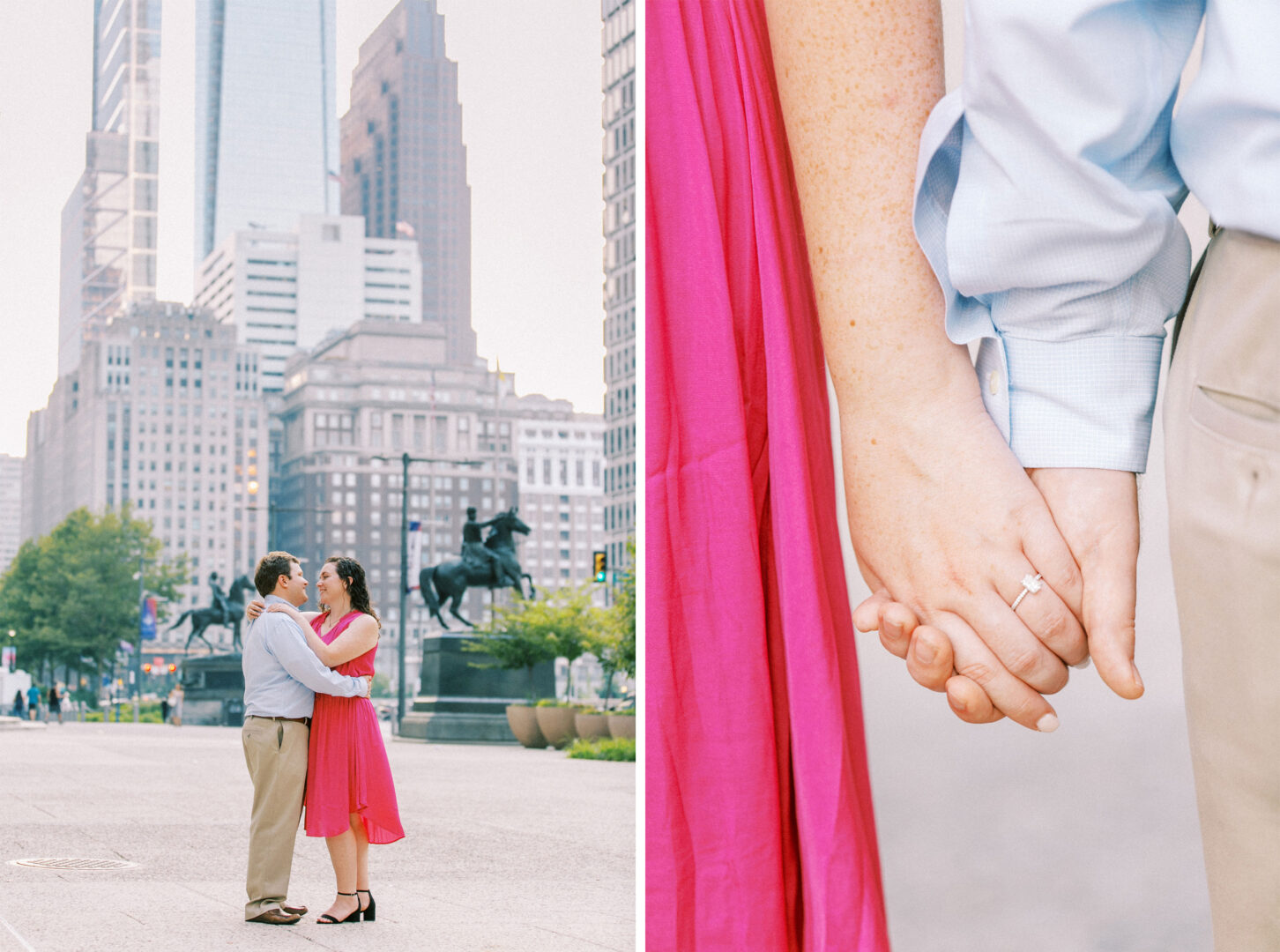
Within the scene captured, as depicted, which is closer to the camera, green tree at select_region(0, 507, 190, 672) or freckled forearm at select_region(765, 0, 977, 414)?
freckled forearm at select_region(765, 0, 977, 414)

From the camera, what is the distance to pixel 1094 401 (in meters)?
1.45

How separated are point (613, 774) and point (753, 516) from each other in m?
12.9

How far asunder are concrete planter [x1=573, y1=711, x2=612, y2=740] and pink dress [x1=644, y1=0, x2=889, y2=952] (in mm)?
17134

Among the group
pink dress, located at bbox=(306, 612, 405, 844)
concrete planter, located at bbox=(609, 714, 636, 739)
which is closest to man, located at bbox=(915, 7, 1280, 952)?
pink dress, located at bbox=(306, 612, 405, 844)

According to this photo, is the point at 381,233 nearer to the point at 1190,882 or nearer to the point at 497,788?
the point at 497,788

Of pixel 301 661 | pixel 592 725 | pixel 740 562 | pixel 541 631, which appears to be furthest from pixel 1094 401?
pixel 541 631

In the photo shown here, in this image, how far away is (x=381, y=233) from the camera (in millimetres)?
148250

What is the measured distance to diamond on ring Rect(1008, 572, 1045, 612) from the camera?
1.40 metres

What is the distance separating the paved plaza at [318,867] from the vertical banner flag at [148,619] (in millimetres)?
35719

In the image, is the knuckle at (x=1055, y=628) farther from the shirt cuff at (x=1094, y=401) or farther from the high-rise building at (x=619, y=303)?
the high-rise building at (x=619, y=303)

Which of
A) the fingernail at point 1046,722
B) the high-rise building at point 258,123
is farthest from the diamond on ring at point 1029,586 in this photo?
the high-rise building at point 258,123

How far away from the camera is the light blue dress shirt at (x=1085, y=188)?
4.08 ft

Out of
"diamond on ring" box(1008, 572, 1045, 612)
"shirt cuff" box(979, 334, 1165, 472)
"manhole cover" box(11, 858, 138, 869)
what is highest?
"shirt cuff" box(979, 334, 1165, 472)

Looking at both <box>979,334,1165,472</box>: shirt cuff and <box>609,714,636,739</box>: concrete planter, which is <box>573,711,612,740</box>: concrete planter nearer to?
<box>609,714,636,739</box>: concrete planter
